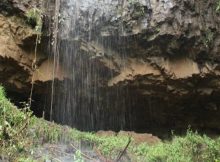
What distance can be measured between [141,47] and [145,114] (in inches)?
78.9

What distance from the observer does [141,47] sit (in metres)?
9.33

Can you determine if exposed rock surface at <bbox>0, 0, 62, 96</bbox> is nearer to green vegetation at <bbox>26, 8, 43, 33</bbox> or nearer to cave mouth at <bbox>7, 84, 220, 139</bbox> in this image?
green vegetation at <bbox>26, 8, 43, 33</bbox>

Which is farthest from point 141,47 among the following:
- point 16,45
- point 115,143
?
point 16,45

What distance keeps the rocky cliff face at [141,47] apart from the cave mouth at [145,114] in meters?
0.24

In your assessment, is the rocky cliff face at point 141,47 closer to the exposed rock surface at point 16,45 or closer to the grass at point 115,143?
the exposed rock surface at point 16,45

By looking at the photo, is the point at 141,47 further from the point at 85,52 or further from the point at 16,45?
the point at 16,45

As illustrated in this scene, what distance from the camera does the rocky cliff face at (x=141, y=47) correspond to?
917cm

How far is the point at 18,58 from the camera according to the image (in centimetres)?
896

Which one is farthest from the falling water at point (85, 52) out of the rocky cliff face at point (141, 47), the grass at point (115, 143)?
the grass at point (115, 143)

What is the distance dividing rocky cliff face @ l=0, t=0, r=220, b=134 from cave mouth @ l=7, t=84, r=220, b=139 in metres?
0.24

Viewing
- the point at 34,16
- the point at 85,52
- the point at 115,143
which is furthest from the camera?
the point at 85,52

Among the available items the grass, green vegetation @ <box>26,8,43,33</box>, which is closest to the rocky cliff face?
green vegetation @ <box>26,8,43,33</box>

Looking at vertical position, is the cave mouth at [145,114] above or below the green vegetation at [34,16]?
below

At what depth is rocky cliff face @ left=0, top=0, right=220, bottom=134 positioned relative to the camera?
917 centimetres
